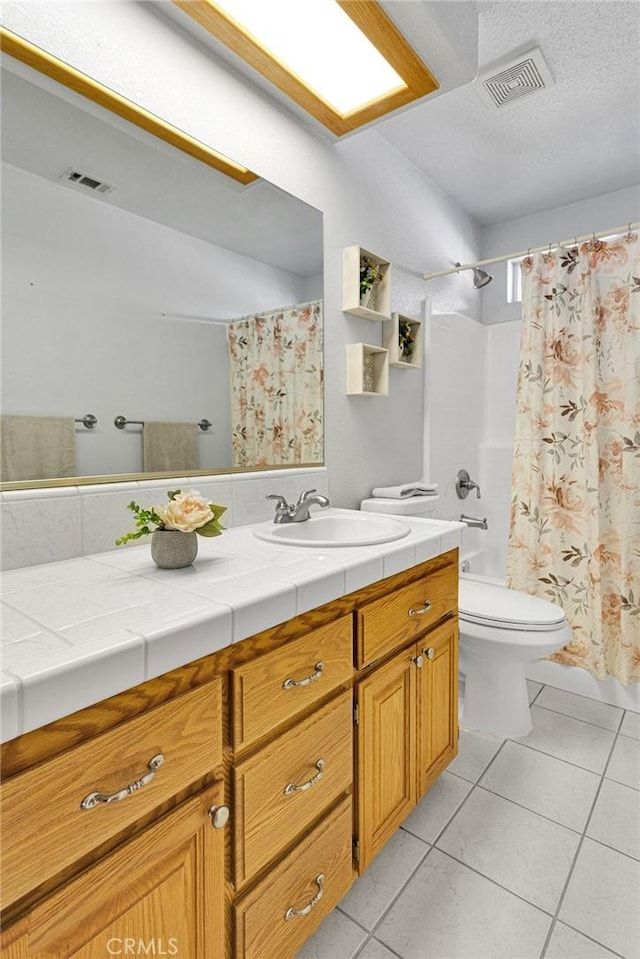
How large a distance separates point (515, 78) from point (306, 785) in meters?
2.37

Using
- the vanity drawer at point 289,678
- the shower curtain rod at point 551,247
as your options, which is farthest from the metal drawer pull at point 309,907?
the shower curtain rod at point 551,247

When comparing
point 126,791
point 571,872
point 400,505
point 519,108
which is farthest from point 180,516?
point 519,108

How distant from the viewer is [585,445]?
220 cm

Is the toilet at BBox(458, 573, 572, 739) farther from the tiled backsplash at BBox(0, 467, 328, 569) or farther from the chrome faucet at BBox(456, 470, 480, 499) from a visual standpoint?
the tiled backsplash at BBox(0, 467, 328, 569)

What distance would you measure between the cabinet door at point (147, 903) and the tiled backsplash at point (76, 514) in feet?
2.05

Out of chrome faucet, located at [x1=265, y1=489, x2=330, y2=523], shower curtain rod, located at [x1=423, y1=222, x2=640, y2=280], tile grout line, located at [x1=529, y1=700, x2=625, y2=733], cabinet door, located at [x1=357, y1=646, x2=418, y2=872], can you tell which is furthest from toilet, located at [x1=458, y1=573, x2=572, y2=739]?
shower curtain rod, located at [x1=423, y1=222, x2=640, y2=280]

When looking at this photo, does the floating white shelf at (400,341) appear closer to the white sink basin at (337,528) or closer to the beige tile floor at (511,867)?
the white sink basin at (337,528)

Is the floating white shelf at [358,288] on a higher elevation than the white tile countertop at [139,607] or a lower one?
higher

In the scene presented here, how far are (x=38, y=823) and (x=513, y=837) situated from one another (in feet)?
4.56

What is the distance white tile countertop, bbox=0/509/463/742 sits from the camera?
22.7 inches

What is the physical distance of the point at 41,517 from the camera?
1.08 meters

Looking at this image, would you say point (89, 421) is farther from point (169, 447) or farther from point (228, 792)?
point (228, 792)

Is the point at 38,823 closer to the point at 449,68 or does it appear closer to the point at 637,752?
the point at 449,68

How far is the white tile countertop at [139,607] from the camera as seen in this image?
578 mm
